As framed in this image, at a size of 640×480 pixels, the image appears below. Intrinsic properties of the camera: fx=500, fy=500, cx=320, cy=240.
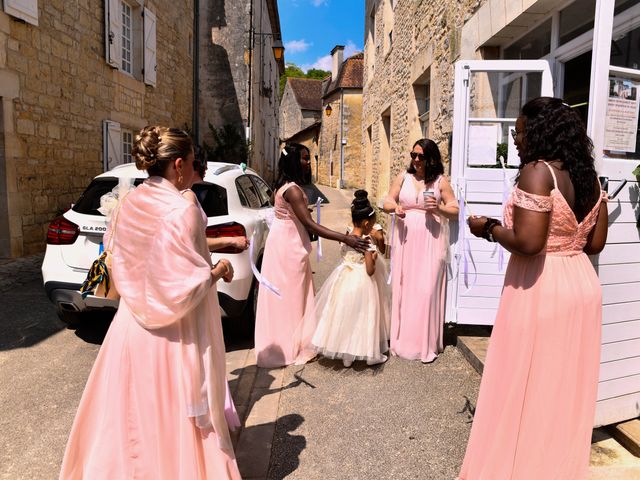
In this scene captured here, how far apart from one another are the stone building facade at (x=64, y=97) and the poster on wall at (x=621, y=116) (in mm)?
7954

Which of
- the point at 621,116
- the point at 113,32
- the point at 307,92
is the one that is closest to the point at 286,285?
the point at 621,116

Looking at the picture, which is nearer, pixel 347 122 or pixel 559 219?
pixel 559 219

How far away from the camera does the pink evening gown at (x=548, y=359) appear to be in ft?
6.94

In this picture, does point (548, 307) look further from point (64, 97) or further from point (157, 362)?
point (64, 97)

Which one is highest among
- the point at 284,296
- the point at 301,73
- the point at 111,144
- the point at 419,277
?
the point at 301,73

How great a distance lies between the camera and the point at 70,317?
4797mm

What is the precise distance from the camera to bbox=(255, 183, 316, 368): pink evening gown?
4.10m

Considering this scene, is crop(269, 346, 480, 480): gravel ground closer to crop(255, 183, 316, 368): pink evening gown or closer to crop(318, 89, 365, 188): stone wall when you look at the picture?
crop(255, 183, 316, 368): pink evening gown

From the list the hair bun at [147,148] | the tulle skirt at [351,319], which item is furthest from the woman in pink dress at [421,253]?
the hair bun at [147,148]

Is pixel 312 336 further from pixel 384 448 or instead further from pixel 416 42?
pixel 416 42

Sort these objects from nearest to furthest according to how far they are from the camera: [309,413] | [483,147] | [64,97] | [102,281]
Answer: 1. [102,281]
2. [309,413]
3. [483,147]
4. [64,97]

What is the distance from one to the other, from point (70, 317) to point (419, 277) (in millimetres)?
3312

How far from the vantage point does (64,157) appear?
9.20 m

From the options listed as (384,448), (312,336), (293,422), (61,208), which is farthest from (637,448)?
(61,208)
